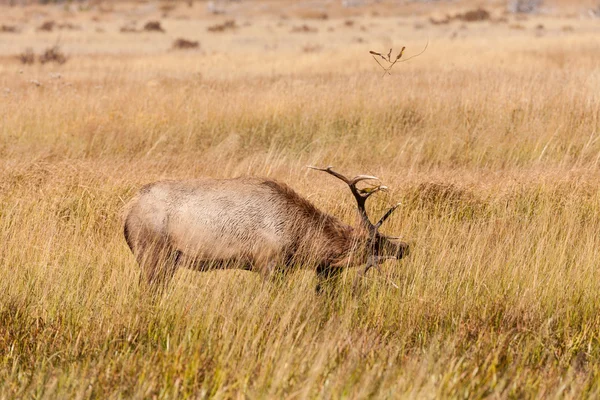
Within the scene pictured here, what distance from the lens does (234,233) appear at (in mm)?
Answer: 5574

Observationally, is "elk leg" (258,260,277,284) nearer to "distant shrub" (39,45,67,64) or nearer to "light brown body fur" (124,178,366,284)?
"light brown body fur" (124,178,366,284)

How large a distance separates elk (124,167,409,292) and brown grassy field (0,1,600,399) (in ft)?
0.51

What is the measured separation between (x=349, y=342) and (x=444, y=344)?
21.2 inches

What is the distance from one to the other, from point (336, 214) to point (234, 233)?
7.02ft

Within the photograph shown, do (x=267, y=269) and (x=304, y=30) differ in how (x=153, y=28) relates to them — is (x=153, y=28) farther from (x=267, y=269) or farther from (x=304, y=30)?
(x=267, y=269)

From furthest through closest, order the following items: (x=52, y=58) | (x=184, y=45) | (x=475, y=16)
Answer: (x=475, y=16) → (x=184, y=45) → (x=52, y=58)

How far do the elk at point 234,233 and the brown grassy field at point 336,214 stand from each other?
16 centimetres

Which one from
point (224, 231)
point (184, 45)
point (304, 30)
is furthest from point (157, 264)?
point (304, 30)

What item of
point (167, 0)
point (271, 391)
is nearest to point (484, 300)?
point (271, 391)

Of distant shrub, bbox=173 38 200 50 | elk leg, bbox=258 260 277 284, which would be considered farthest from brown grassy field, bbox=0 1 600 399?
distant shrub, bbox=173 38 200 50

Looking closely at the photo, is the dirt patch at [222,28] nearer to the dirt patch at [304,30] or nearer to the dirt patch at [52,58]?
the dirt patch at [304,30]

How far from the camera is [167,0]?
229 feet

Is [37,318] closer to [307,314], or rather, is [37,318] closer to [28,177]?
[307,314]

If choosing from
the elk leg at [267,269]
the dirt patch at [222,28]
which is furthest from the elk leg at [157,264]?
the dirt patch at [222,28]
